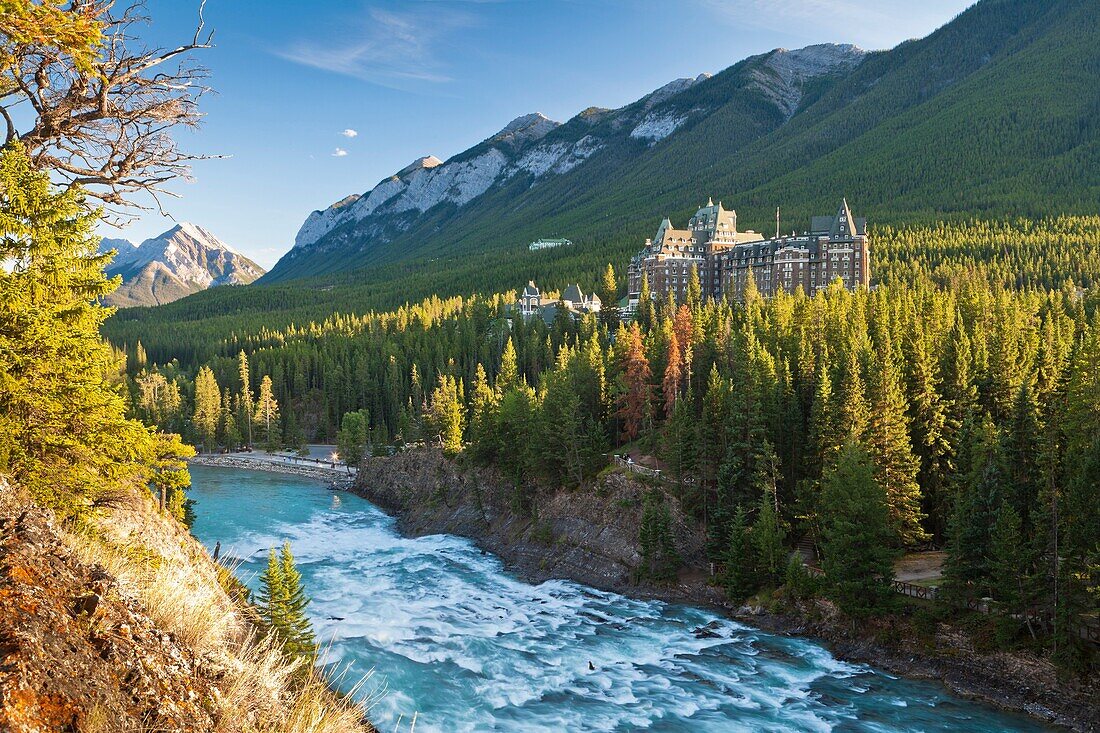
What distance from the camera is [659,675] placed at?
127 ft

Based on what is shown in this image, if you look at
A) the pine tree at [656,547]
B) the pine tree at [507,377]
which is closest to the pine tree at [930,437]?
the pine tree at [656,547]

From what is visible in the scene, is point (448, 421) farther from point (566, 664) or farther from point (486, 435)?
point (566, 664)

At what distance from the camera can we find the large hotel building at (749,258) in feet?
426

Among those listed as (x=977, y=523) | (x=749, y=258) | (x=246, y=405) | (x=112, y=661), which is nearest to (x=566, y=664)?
(x=977, y=523)

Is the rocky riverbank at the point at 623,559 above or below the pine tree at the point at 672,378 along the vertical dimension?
below

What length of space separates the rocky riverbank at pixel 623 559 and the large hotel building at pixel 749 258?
227ft

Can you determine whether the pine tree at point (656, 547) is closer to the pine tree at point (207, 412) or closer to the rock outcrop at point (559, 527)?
the rock outcrop at point (559, 527)

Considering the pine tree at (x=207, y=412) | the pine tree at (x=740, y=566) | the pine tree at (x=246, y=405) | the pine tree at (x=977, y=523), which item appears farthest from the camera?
the pine tree at (x=246, y=405)

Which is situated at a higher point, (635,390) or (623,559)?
(635,390)

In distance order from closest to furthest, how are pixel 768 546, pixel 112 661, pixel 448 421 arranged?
1. pixel 112 661
2. pixel 768 546
3. pixel 448 421

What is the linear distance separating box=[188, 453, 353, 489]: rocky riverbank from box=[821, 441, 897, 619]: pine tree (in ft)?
248

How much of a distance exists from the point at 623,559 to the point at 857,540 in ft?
65.3

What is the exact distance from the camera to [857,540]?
43312 millimetres

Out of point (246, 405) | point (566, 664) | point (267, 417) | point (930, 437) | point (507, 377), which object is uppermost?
point (507, 377)
